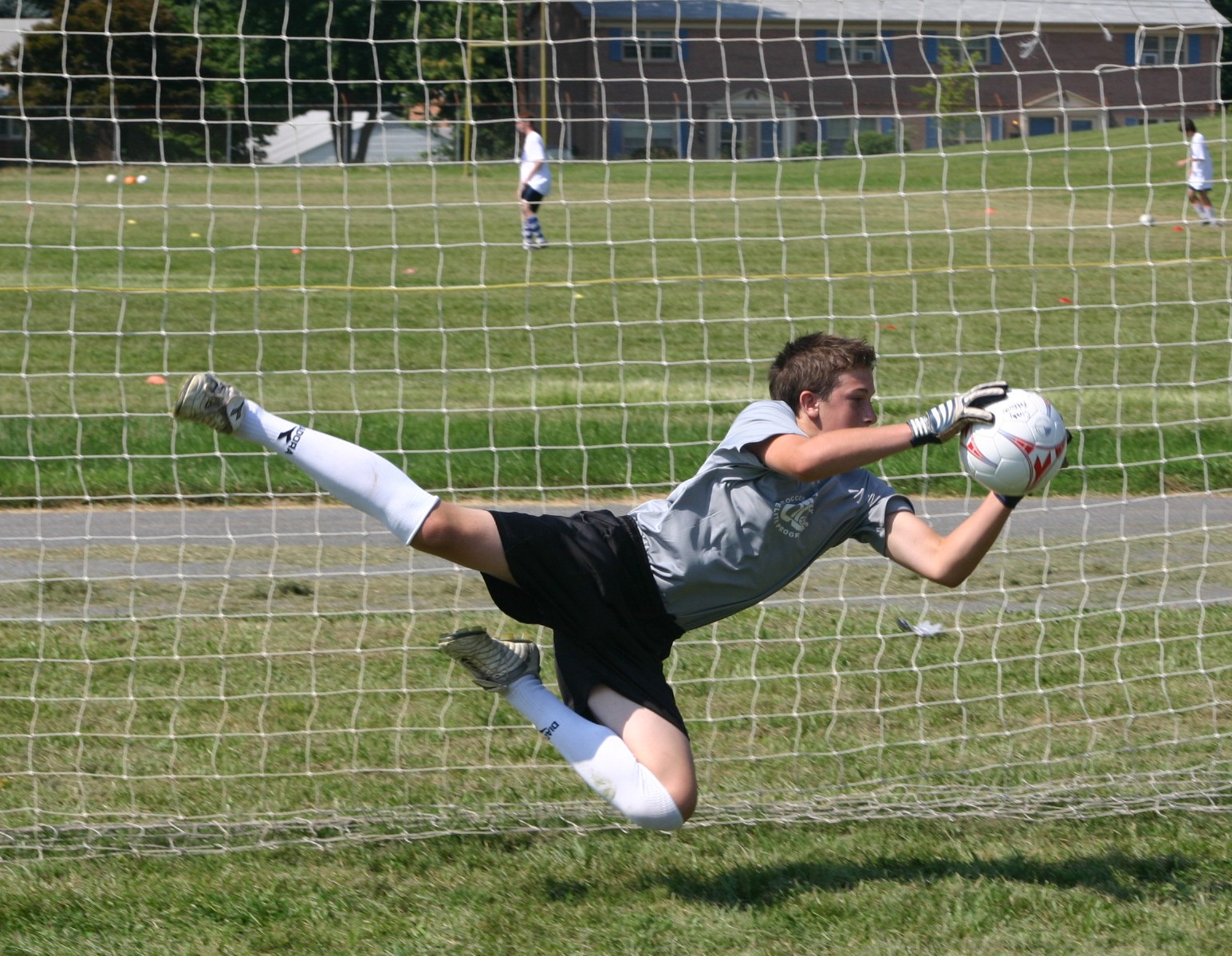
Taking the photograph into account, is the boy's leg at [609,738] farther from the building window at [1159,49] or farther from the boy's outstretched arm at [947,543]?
the building window at [1159,49]

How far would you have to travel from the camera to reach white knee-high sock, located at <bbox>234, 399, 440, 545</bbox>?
151 inches

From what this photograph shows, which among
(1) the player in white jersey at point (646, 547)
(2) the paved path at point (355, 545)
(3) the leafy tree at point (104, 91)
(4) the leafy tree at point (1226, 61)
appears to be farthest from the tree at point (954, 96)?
(3) the leafy tree at point (104, 91)

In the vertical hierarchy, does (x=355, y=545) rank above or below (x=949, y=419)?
below

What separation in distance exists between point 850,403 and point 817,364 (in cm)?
14

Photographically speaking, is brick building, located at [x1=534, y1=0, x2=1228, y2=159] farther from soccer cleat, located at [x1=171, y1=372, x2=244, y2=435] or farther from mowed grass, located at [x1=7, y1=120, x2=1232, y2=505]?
soccer cleat, located at [x1=171, y1=372, x2=244, y2=435]

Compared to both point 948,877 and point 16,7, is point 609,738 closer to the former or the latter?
point 948,877

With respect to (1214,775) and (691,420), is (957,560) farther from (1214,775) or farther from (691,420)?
(691,420)

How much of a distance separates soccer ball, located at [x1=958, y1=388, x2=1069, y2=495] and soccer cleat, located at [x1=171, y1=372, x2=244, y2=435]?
6.37ft

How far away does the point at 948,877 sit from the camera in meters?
4.02

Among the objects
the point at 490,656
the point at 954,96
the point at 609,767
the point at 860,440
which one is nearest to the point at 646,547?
the point at 490,656

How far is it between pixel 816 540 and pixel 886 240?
16.7 m

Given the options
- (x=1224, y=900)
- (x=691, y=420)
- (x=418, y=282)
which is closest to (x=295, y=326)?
(x=418, y=282)

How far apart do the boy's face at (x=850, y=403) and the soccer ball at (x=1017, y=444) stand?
1.33 feet

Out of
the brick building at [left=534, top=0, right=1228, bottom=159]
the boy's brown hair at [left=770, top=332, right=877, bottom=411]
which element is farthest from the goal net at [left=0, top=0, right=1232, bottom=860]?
the boy's brown hair at [left=770, top=332, right=877, bottom=411]
